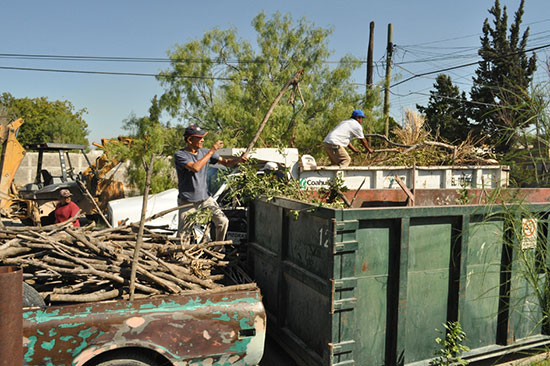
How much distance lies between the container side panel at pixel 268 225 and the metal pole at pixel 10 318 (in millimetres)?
2599

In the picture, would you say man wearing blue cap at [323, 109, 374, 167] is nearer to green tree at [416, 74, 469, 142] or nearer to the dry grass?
the dry grass

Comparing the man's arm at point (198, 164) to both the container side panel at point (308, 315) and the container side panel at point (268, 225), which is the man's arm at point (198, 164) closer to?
the container side panel at point (268, 225)

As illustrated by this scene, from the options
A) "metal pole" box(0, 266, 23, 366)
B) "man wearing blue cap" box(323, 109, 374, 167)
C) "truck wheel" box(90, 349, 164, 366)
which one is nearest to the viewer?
"metal pole" box(0, 266, 23, 366)

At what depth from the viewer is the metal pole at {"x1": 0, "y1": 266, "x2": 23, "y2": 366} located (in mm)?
1790

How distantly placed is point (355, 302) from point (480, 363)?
170 centimetres

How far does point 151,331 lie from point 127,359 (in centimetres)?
27

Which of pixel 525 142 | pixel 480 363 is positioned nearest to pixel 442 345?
pixel 480 363

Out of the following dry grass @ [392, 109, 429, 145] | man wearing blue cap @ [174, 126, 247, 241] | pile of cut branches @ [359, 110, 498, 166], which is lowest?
man wearing blue cap @ [174, 126, 247, 241]

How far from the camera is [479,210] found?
12.6ft

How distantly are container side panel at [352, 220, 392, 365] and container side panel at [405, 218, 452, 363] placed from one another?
0.22 metres

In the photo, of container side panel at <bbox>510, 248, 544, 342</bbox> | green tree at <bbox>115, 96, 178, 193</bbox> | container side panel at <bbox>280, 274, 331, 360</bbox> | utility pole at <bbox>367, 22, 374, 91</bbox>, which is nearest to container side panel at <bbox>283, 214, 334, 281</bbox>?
container side panel at <bbox>280, 274, 331, 360</bbox>

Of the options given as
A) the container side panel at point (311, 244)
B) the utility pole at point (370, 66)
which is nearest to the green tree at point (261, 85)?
the utility pole at point (370, 66)

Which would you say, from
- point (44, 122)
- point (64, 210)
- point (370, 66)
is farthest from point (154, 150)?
point (44, 122)

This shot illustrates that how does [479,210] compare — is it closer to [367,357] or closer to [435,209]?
[435,209]
